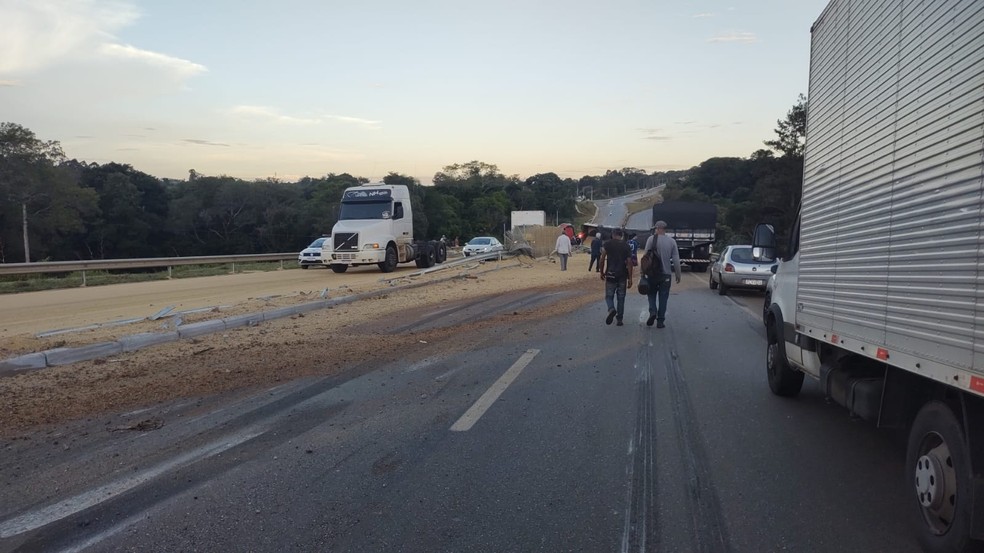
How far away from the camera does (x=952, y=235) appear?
347 cm

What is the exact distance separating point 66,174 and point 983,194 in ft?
171

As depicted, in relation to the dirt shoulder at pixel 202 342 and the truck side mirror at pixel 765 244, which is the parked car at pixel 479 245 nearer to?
the dirt shoulder at pixel 202 342

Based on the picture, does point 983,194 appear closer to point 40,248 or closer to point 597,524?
point 597,524

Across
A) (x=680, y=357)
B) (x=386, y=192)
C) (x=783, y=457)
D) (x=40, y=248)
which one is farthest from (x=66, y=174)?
(x=783, y=457)

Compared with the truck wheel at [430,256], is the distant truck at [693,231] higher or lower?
higher

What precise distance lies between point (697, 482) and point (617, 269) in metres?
8.13

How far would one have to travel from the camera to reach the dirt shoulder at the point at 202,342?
7887 mm

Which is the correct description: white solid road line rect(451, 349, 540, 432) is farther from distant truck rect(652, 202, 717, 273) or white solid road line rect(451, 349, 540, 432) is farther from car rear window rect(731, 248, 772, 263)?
distant truck rect(652, 202, 717, 273)

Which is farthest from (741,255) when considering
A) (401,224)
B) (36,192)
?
(36,192)

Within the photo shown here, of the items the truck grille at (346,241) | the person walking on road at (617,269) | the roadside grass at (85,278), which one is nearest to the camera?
the person walking on road at (617,269)

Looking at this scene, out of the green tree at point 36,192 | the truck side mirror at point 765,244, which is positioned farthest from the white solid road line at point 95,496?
the green tree at point 36,192

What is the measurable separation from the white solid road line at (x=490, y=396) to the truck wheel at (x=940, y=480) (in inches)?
141

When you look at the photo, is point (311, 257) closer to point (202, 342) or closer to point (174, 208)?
point (202, 342)

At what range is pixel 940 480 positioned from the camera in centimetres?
377
